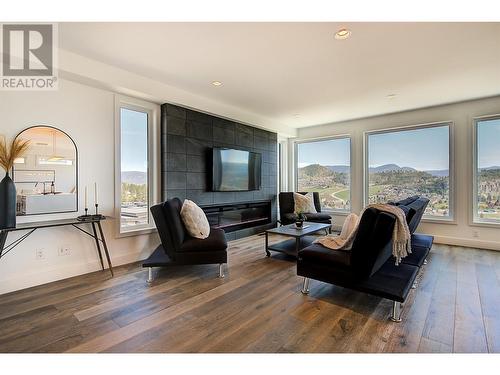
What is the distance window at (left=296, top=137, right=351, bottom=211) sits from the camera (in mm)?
5855

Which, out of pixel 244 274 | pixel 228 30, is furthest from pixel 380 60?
pixel 244 274

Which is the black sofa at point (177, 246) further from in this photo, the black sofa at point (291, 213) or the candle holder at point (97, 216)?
the black sofa at point (291, 213)

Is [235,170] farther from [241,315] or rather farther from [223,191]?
[241,315]

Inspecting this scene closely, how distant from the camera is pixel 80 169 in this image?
10.2 feet

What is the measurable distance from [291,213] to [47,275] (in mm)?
4296

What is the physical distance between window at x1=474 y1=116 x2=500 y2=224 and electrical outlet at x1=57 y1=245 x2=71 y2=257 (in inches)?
250

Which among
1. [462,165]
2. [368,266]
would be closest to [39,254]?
[368,266]

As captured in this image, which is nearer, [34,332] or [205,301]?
[34,332]

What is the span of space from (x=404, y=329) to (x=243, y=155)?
12.8 feet

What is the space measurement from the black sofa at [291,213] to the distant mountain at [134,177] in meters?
3.03

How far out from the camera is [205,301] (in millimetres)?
2357

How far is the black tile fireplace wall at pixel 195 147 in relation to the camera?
380 cm

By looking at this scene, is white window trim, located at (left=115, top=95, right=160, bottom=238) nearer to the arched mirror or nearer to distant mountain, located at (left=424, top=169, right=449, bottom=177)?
the arched mirror
